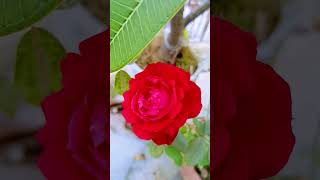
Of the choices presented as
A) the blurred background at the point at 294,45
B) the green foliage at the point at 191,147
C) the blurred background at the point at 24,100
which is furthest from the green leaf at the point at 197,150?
the blurred background at the point at 24,100

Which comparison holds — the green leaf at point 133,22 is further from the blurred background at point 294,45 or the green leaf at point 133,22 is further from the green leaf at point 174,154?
the green leaf at point 174,154

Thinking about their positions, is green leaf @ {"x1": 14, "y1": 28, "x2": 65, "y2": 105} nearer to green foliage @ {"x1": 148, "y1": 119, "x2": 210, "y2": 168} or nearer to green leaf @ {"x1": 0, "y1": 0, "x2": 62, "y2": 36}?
green leaf @ {"x1": 0, "y1": 0, "x2": 62, "y2": 36}

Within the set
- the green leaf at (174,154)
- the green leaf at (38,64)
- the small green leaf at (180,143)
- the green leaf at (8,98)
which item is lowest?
the green leaf at (174,154)

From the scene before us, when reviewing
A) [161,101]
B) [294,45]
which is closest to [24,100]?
[161,101]

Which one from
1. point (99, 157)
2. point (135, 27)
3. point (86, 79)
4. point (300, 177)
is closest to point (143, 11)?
point (135, 27)

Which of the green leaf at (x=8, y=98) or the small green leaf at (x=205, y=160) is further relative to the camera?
the small green leaf at (x=205, y=160)

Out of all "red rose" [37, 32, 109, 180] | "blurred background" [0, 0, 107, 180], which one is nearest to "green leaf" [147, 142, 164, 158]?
"red rose" [37, 32, 109, 180]

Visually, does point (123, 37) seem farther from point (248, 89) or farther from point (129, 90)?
point (248, 89)

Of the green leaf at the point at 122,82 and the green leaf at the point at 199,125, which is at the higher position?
the green leaf at the point at 122,82
